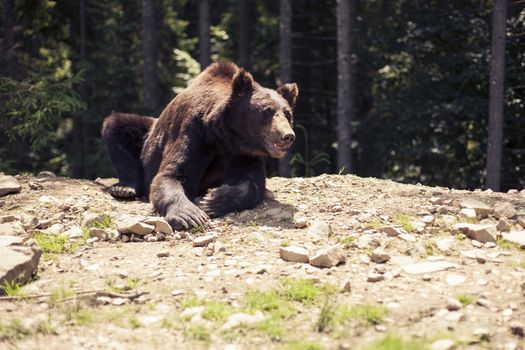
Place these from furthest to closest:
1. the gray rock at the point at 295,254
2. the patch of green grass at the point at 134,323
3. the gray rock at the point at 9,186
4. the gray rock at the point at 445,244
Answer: the gray rock at the point at 9,186
the gray rock at the point at 445,244
the gray rock at the point at 295,254
the patch of green grass at the point at 134,323

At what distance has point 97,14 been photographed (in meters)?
22.7

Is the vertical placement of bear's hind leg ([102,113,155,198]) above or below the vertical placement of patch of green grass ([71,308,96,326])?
above

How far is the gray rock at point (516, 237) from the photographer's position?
528 centimetres

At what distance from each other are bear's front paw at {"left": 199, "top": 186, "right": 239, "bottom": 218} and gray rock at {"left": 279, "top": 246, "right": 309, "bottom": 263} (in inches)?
63.0

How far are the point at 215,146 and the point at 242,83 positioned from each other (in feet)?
2.57

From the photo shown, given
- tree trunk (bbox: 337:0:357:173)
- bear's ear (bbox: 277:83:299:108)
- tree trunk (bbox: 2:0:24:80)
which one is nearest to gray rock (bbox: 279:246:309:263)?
bear's ear (bbox: 277:83:299:108)

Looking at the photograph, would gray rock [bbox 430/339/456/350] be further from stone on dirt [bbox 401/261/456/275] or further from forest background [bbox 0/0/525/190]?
forest background [bbox 0/0/525/190]

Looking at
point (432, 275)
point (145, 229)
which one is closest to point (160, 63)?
point (145, 229)

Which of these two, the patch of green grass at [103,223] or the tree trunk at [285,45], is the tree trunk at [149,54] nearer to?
the tree trunk at [285,45]

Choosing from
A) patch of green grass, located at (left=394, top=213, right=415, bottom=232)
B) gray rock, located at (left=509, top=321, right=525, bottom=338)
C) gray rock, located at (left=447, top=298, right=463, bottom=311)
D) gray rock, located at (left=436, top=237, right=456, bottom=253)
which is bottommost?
gray rock, located at (left=509, top=321, right=525, bottom=338)

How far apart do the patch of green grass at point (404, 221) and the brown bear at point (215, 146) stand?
133 centimetres

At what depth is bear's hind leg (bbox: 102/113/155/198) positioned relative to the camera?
27.3ft

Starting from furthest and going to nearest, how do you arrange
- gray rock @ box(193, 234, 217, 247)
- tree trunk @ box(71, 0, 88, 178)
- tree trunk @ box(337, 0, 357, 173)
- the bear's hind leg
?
tree trunk @ box(71, 0, 88, 178) < tree trunk @ box(337, 0, 357, 173) < the bear's hind leg < gray rock @ box(193, 234, 217, 247)

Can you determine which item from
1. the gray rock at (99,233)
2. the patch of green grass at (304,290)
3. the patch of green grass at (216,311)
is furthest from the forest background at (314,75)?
the patch of green grass at (216,311)
